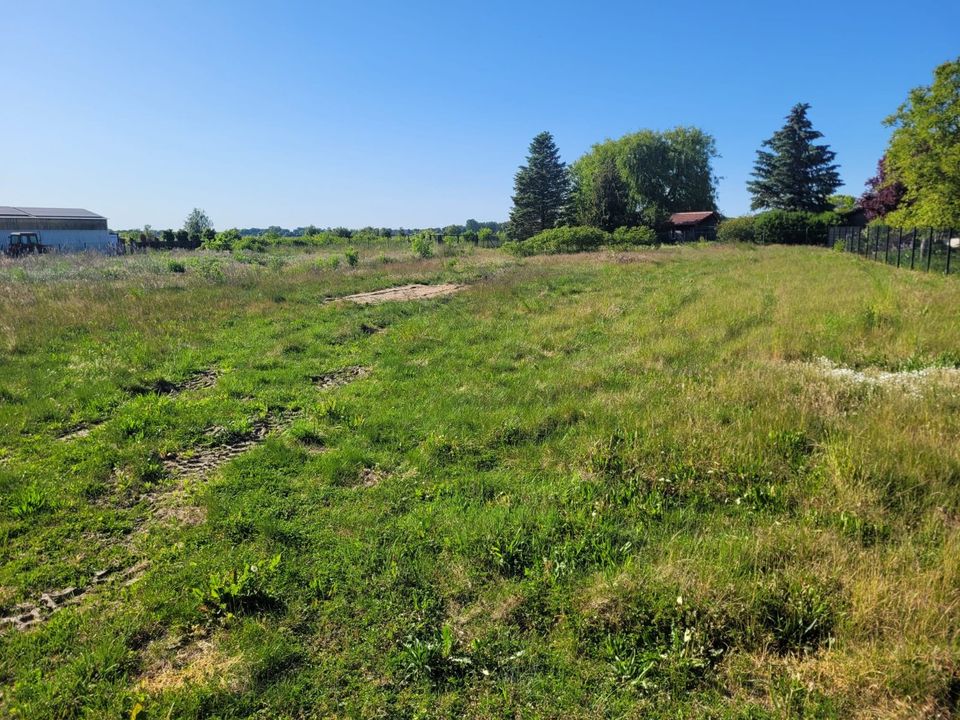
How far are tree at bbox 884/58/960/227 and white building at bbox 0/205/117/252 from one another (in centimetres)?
5953

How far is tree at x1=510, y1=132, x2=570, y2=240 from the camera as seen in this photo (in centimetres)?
5903

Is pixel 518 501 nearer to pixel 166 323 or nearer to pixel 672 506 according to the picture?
pixel 672 506

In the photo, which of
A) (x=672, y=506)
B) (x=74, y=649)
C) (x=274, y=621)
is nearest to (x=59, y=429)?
(x=74, y=649)

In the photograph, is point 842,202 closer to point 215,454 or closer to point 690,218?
point 690,218

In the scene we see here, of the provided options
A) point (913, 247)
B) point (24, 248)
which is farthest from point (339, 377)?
point (24, 248)

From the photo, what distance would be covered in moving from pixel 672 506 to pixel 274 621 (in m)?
2.96

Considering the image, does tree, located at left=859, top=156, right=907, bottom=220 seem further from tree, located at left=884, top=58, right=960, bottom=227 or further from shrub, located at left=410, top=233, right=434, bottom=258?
shrub, located at left=410, top=233, right=434, bottom=258

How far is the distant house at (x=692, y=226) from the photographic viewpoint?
2370 inches

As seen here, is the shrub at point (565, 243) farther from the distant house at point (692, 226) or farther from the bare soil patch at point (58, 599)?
the bare soil patch at point (58, 599)

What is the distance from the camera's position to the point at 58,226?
5475cm

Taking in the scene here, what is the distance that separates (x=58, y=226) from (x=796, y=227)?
72.7 meters

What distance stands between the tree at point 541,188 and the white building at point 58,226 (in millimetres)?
41036

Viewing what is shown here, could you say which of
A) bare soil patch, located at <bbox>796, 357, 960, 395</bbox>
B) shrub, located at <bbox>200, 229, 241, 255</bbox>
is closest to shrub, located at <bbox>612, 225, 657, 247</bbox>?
shrub, located at <bbox>200, 229, 241, 255</bbox>

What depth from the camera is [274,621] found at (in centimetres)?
310
